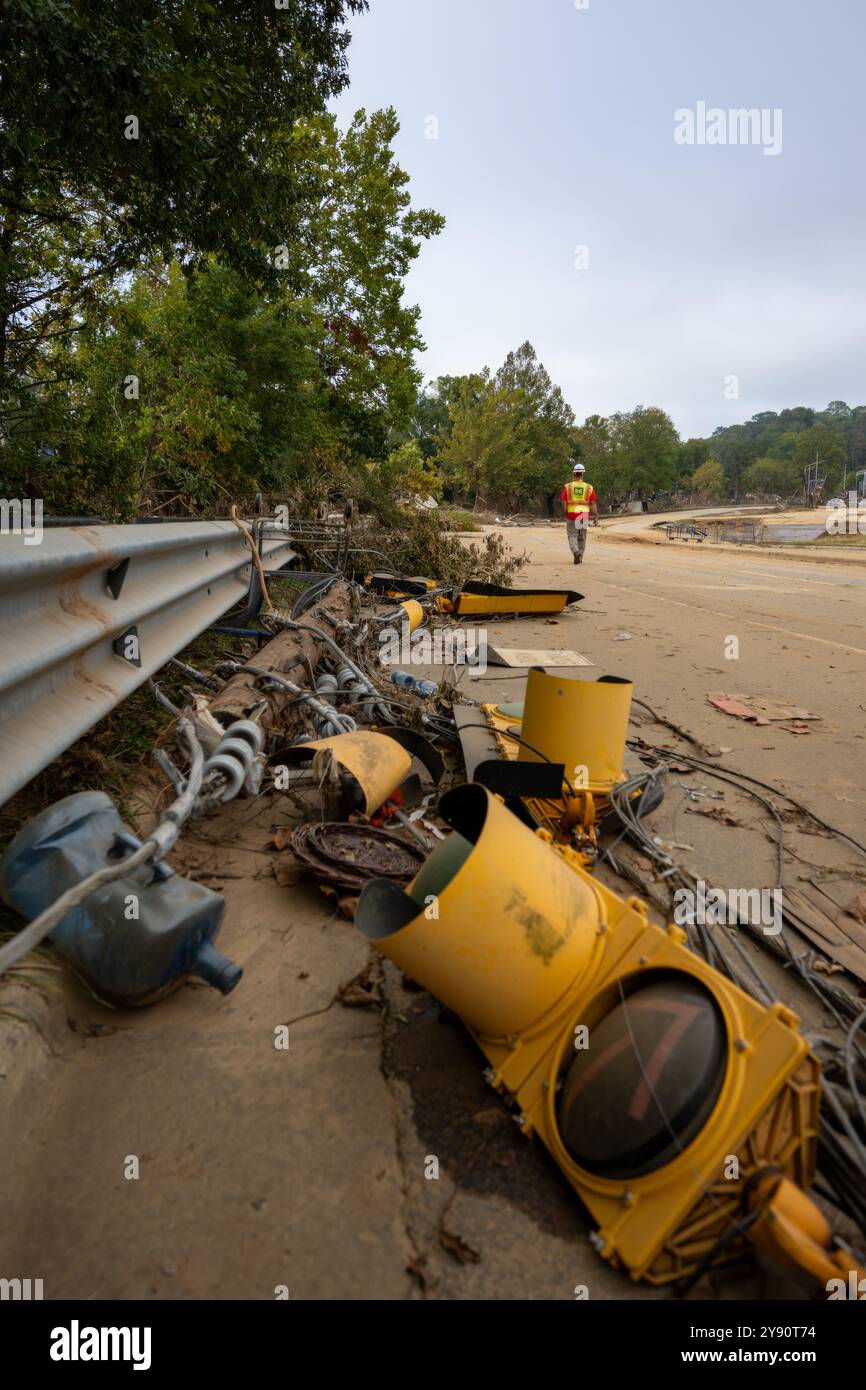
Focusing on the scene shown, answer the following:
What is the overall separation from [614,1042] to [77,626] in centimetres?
188

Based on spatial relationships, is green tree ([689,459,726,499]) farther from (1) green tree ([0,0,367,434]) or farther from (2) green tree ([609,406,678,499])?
(1) green tree ([0,0,367,434])

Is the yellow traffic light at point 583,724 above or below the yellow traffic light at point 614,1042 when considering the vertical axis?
above

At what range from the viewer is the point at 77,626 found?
2.01m

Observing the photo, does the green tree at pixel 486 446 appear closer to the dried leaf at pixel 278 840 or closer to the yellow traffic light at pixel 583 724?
the yellow traffic light at pixel 583 724

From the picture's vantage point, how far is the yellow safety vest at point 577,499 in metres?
14.7

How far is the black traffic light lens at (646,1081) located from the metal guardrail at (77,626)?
145 centimetres

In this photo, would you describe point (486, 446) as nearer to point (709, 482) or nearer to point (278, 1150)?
point (709, 482)

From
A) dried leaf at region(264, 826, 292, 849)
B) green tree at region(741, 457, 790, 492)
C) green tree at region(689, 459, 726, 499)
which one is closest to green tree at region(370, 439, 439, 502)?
dried leaf at region(264, 826, 292, 849)

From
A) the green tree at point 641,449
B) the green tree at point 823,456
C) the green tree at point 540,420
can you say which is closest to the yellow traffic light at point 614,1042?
the green tree at point 540,420

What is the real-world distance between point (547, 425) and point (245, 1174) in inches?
2925

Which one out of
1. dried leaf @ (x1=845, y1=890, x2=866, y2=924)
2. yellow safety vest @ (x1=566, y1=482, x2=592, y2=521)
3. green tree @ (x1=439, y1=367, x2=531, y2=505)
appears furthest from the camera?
green tree @ (x1=439, y1=367, x2=531, y2=505)

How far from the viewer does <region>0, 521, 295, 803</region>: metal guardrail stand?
164cm

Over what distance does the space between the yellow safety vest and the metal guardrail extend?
12.8 m

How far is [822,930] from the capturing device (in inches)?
89.2
